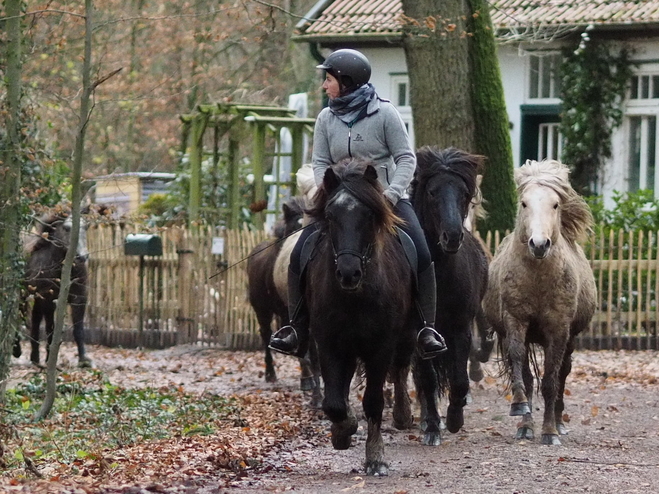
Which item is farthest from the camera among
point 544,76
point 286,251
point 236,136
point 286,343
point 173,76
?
point 173,76

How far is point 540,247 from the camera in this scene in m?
9.92

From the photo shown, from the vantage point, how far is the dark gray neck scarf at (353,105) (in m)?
9.23

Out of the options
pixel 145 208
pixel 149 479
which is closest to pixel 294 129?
pixel 145 208

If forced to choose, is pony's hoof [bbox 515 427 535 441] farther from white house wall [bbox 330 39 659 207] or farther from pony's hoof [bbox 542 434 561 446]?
white house wall [bbox 330 39 659 207]

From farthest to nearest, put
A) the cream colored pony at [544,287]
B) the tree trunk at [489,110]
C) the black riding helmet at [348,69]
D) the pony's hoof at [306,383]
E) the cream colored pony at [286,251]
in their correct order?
the tree trunk at [489,110]
the pony's hoof at [306,383]
the cream colored pony at [286,251]
the cream colored pony at [544,287]
the black riding helmet at [348,69]

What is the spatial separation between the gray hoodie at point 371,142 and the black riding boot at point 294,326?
77 cm

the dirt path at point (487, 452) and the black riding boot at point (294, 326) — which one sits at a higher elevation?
the black riding boot at point (294, 326)

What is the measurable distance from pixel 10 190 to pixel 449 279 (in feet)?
→ 13.3

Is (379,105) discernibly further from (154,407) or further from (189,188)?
(189,188)

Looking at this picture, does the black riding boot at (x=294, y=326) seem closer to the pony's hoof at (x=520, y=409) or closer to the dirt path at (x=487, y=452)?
the dirt path at (x=487, y=452)

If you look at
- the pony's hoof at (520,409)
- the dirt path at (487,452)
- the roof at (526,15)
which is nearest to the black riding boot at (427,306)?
the dirt path at (487,452)

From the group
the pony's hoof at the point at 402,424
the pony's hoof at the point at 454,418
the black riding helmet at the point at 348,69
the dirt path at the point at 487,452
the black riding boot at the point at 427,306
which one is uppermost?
the black riding helmet at the point at 348,69

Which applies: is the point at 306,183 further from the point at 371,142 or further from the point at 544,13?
the point at 544,13

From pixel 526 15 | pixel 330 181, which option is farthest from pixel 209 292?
pixel 330 181
